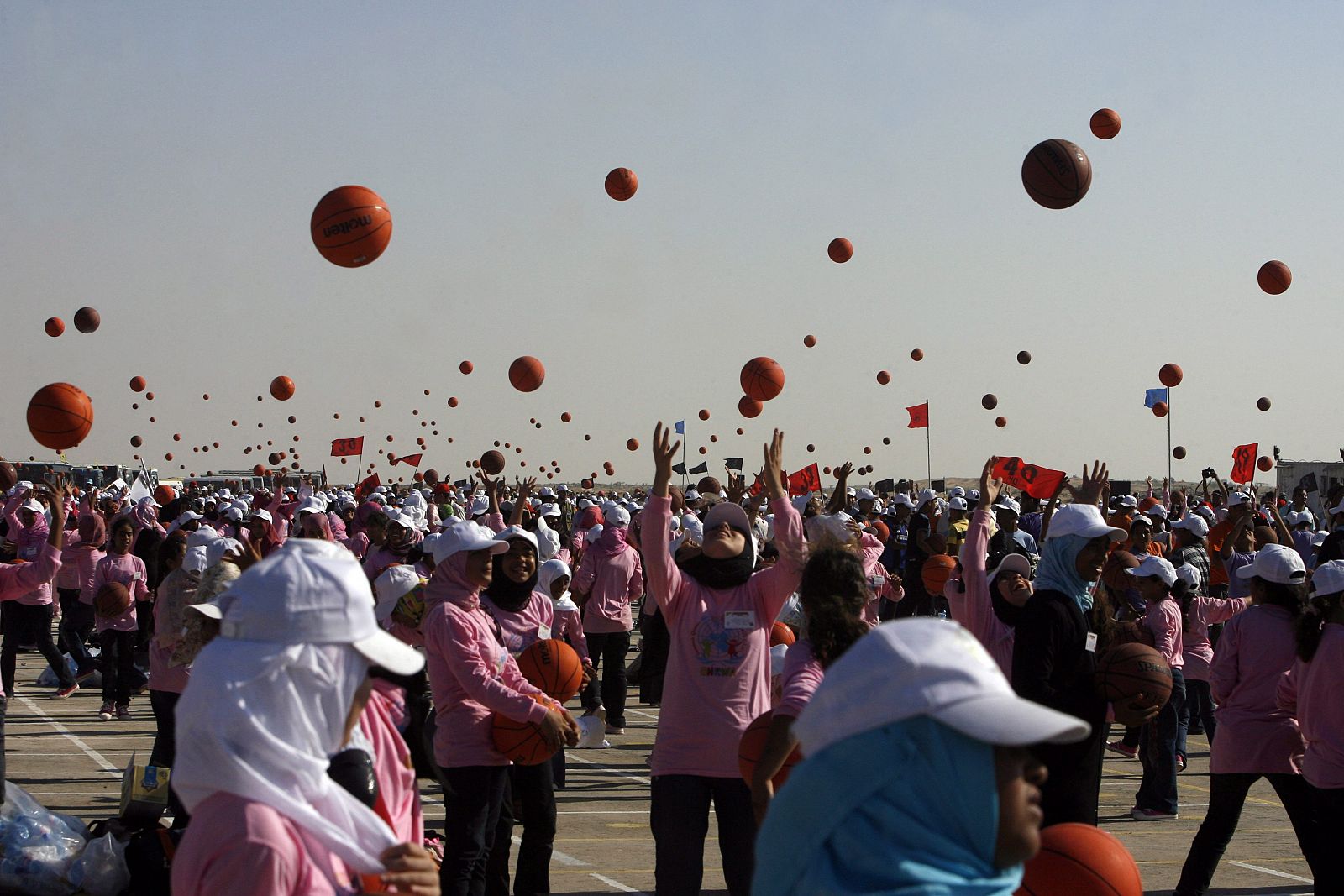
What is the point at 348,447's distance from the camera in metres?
42.9

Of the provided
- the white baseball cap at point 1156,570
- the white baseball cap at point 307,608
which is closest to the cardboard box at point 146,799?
the white baseball cap at point 307,608

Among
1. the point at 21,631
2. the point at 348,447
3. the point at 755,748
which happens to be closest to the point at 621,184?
the point at 21,631

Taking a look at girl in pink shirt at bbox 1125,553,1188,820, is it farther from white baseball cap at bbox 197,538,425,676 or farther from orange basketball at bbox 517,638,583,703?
white baseball cap at bbox 197,538,425,676

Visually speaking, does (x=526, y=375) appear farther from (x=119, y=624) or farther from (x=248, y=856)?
(x=248, y=856)

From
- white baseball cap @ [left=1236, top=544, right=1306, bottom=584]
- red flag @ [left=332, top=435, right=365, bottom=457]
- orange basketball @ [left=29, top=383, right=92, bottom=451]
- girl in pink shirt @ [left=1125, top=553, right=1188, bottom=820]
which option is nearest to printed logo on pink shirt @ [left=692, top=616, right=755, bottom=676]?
white baseball cap @ [left=1236, top=544, right=1306, bottom=584]

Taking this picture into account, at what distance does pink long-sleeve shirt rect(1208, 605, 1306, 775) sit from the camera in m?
7.81

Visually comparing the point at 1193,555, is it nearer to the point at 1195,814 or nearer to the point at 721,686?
the point at 1195,814

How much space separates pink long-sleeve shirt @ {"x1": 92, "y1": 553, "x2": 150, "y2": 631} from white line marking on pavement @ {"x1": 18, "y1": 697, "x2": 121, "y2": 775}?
110cm

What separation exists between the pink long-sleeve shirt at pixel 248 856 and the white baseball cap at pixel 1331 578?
566 centimetres

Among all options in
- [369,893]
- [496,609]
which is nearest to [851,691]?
[369,893]

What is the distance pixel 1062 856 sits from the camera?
4648 mm

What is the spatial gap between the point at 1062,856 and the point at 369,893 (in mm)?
2403

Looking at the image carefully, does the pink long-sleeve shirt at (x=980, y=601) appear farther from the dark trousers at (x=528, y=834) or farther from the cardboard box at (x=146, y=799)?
the cardboard box at (x=146, y=799)

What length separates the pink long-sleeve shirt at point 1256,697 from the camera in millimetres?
7809
